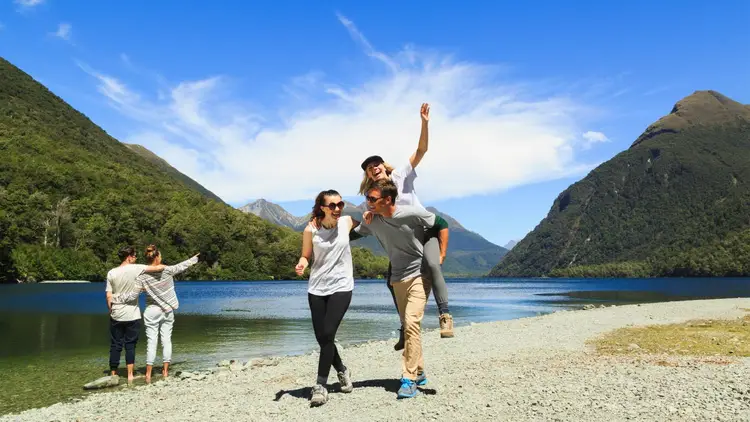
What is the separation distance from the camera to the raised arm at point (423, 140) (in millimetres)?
7778

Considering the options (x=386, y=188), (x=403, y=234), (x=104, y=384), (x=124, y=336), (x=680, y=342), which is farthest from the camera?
(x=680, y=342)

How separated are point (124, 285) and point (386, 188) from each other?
283 inches

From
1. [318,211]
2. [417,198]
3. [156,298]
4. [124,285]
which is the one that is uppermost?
[417,198]

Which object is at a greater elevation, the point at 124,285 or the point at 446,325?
the point at 124,285

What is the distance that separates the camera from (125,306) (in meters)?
11.6

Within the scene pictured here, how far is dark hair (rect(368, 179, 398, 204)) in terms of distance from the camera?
706 cm

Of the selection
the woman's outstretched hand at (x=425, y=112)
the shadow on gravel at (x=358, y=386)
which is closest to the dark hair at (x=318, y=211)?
the woman's outstretched hand at (x=425, y=112)

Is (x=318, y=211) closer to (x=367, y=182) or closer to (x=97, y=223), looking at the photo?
(x=367, y=182)

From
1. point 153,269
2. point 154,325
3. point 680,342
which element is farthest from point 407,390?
point 680,342

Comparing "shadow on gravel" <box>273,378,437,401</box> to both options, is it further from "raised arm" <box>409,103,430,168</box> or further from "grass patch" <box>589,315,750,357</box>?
"grass patch" <box>589,315,750,357</box>

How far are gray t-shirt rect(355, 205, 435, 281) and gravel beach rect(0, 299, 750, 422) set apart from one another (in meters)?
1.79

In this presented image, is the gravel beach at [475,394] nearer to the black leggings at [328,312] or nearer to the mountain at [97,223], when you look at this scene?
the black leggings at [328,312]

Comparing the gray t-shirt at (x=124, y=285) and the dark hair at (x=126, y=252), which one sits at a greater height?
the dark hair at (x=126, y=252)

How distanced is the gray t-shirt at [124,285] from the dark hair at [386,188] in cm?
652
